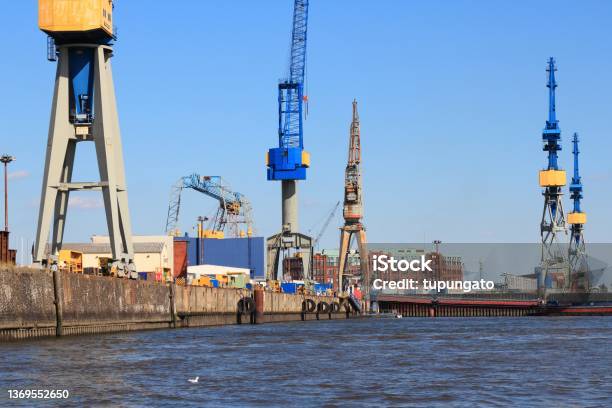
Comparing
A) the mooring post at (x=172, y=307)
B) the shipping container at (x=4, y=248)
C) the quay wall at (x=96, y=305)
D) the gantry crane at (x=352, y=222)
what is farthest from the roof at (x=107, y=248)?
the gantry crane at (x=352, y=222)

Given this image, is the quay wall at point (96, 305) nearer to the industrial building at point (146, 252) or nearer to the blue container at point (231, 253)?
the industrial building at point (146, 252)

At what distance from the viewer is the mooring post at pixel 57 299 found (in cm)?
6250

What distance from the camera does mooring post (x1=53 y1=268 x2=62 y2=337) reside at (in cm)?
6250

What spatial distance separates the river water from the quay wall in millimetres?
1528

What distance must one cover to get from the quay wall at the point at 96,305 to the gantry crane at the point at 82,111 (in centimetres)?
454

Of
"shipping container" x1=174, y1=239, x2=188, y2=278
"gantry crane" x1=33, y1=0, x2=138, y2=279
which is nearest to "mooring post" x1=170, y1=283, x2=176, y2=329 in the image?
"gantry crane" x1=33, y1=0, x2=138, y2=279

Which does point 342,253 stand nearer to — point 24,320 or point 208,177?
point 208,177

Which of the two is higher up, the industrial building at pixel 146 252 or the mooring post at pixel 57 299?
the industrial building at pixel 146 252

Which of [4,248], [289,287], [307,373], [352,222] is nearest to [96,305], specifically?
[4,248]

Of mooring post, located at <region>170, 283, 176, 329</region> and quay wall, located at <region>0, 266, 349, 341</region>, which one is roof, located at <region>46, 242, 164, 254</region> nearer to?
quay wall, located at <region>0, 266, 349, 341</region>

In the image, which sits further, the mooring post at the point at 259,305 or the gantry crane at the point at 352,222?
the gantry crane at the point at 352,222

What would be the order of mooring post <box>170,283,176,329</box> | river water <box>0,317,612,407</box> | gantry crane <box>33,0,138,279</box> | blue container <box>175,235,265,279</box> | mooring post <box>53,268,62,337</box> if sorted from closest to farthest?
river water <box>0,317,612,407</box> → mooring post <box>53,268,62,337</box> → gantry crane <box>33,0,138,279</box> → mooring post <box>170,283,176,329</box> → blue container <box>175,235,265,279</box>

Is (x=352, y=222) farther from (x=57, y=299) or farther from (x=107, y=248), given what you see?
(x=57, y=299)

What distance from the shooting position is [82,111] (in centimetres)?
7962
